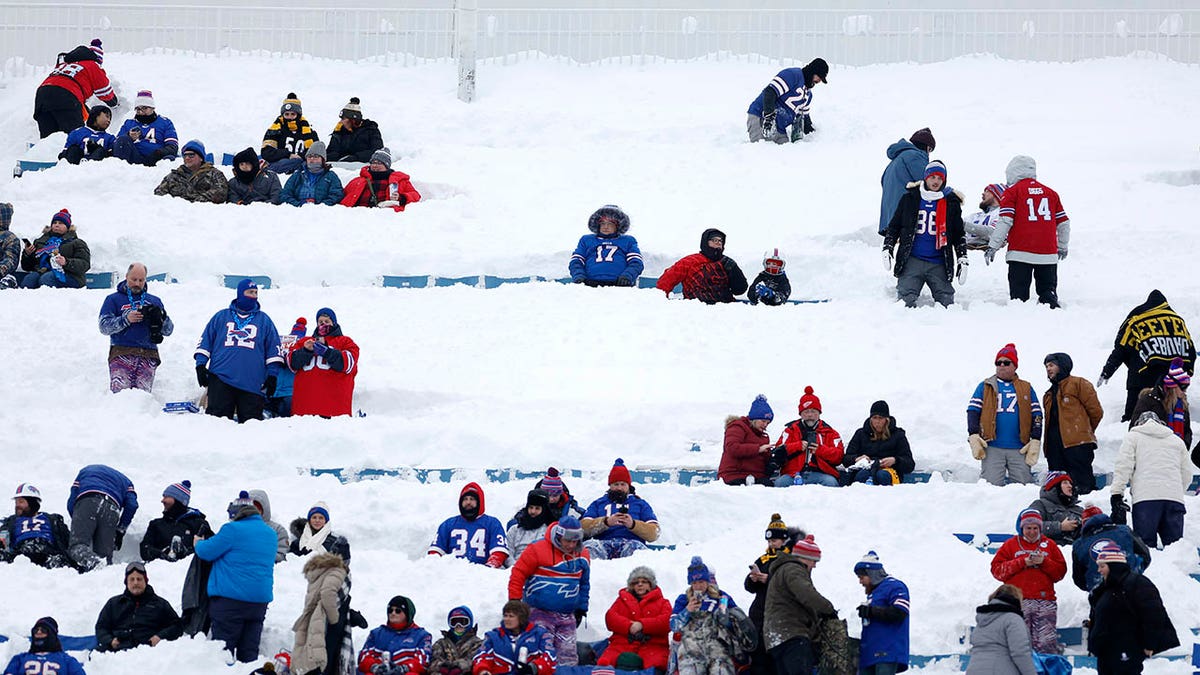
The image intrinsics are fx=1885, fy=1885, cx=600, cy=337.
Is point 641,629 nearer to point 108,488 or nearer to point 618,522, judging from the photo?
point 618,522

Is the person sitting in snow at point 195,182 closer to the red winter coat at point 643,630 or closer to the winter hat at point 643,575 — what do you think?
the winter hat at point 643,575

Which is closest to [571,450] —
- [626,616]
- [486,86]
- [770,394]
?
[770,394]

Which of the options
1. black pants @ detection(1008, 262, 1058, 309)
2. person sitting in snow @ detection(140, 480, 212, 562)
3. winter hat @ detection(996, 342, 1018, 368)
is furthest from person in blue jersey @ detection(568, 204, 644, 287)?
person sitting in snow @ detection(140, 480, 212, 562)

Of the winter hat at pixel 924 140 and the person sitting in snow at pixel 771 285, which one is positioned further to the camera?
the winter hat at pixel 924 140

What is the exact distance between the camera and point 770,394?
17.6 meters

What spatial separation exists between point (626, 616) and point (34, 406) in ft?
24.2

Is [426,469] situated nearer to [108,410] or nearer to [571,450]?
[571,450]

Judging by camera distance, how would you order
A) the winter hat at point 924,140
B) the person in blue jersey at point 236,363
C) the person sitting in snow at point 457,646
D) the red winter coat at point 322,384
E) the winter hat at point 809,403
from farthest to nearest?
the winter hat at point 924,140 → the red winter coat at point 322,384 → the person in blue jersey at point 236,363 → the winter hat at point 809,403 → the person sitting in snow at point 457,646

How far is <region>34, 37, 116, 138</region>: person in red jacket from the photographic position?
26.3 m

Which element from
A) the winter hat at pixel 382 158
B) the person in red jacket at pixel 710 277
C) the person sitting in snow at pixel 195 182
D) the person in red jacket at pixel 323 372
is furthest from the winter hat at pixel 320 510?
the winter hat at pixel 382 158

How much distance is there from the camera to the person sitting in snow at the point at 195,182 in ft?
73.9

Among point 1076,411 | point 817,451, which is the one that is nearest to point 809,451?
point 817,451

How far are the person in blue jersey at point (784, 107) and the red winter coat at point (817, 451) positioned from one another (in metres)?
11.5

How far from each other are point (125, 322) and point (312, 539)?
4.32 metres
